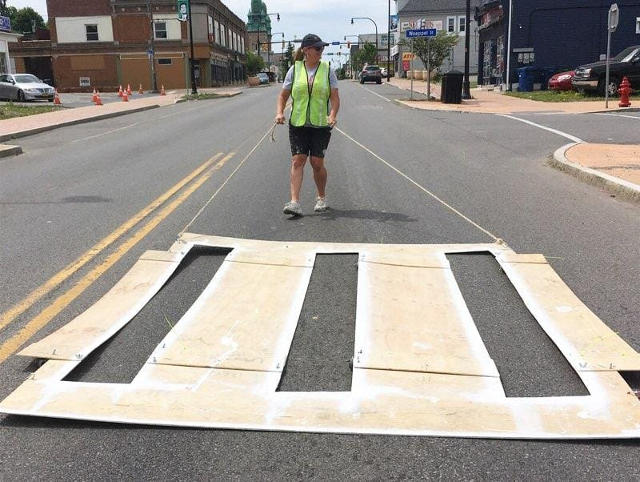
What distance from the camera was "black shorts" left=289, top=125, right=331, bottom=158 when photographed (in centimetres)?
711

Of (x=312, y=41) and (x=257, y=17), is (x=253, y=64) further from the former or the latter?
(x=312, y=41)

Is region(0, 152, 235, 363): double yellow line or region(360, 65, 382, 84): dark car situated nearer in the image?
region(0, 152, 235, 363): double yellow line

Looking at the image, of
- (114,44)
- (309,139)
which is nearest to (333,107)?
(309,139)

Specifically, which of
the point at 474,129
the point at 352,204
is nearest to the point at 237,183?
the point at 352,204

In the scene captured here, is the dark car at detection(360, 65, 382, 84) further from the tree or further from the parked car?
the tree

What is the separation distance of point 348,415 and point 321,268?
2419mm

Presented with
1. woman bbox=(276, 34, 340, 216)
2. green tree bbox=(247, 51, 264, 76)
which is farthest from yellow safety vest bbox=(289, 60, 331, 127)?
green tree bbox=(247, 51, 264, 76)

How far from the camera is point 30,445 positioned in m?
2.93

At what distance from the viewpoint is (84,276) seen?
5.29 metres

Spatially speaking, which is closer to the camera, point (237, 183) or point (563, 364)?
point (563, 364)

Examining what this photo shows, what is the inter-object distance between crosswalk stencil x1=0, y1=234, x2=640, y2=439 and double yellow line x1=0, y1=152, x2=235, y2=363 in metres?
0.27

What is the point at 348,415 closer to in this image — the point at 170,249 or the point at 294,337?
the point at 294,337

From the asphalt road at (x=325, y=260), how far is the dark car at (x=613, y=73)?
12037mm

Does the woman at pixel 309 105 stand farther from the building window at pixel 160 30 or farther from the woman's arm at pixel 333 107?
the building window at pixel 160 30
